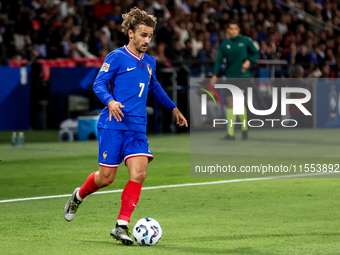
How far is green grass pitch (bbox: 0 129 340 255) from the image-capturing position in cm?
516

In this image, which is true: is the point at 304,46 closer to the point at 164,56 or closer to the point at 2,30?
the point at 164,56

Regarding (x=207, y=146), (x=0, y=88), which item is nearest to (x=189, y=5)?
(x=0, y=88)

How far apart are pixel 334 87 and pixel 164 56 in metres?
4.95

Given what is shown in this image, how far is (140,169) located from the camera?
5.47 meters

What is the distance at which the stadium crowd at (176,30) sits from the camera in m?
18.7

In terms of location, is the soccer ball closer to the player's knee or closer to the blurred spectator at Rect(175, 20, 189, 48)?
the player's knee

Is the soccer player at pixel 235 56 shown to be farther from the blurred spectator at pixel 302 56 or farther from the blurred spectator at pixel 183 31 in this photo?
the blurred spectator at pixel 302 56

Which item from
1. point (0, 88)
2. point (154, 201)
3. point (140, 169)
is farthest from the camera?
point (0, 88)

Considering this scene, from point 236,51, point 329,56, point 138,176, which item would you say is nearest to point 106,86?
point 138,176

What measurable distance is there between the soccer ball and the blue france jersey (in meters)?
0.81

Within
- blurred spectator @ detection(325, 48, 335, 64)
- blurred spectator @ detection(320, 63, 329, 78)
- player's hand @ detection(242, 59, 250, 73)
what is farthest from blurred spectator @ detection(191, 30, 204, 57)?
player's hand @ detection(242, 59, 250, 73)

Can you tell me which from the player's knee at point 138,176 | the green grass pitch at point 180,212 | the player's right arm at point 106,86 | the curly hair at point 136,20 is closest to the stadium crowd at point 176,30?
the green grass pitch at point 180,212

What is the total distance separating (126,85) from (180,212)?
175cm

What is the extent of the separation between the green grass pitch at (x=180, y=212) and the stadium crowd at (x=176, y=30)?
7086 mm
